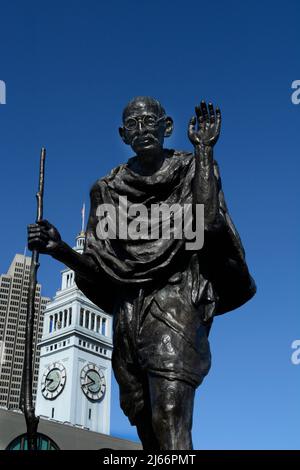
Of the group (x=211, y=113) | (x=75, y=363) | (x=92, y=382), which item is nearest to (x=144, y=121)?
(x=211, y=113)

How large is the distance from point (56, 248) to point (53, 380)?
125m

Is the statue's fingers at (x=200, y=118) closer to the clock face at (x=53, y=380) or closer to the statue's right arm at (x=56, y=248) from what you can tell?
the statue's right arm at (x=56, y=248)

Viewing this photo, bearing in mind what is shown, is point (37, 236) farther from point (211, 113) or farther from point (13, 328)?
point (13, 328)

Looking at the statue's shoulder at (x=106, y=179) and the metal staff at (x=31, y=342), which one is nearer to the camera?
the metal staff at (x=31, y=342)

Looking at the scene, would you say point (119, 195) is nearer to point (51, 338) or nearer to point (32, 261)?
point (32, 261)

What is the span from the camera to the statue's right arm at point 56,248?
15.0ft

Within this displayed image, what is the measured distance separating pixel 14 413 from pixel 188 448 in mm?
58045

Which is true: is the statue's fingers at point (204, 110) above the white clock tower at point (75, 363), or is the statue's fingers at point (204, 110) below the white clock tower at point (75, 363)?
below

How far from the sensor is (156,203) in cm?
503

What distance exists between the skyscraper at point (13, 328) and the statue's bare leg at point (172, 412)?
5531 inches

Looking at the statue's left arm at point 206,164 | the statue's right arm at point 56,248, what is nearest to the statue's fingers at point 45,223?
the statue's right arm at point 56,248

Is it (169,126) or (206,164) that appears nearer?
(206,164)

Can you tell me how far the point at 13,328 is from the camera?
152m

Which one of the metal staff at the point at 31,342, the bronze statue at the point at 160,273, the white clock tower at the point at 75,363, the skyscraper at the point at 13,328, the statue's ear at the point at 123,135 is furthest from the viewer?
the skyscraper at the point at 13,328
